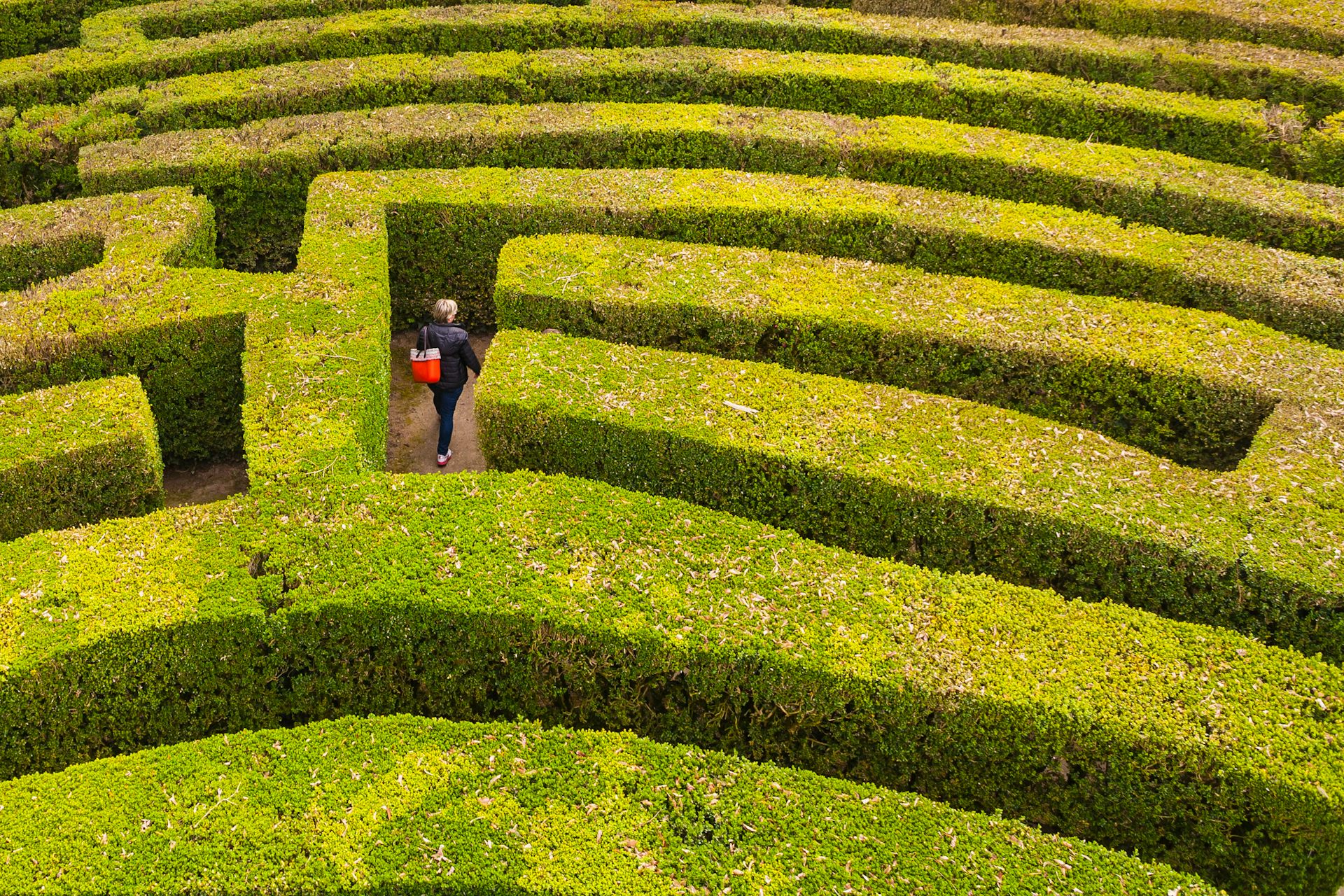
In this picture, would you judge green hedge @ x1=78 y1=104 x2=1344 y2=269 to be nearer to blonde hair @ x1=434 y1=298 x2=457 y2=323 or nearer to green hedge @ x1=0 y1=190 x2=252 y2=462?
green hedge @ x1=0 y1=190 x2=252 y2=462

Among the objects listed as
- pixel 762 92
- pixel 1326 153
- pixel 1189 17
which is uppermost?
pixel 1189 17

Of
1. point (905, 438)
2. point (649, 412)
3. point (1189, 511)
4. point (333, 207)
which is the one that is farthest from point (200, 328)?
point (1189, 511)

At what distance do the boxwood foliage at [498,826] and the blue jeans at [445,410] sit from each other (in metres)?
5.36

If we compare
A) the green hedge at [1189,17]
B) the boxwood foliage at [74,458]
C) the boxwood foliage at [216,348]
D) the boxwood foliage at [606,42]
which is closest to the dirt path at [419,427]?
the boxwood foliage at [216,348]

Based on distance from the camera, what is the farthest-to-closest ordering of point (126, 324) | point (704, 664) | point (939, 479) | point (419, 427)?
point (419, 427), point (126, 324), point (939, 479), point (704, 664)

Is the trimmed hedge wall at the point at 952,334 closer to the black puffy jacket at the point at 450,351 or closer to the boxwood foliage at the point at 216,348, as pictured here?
the black puffy jacket at the point at 450,351

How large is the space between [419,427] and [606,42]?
10.5 metres

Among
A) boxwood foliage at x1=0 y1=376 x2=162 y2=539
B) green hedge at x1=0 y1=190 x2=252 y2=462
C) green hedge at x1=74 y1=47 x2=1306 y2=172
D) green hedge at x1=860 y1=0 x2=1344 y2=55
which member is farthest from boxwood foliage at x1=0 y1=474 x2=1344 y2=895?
green hedge at x1=860 y1=0 x2=1344 y2=55

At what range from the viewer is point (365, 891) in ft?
22.4

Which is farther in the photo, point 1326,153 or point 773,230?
point 1326,153

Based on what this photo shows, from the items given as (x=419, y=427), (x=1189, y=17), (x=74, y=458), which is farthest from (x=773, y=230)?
(x=1189, y=17)

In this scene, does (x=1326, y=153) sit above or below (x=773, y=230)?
above

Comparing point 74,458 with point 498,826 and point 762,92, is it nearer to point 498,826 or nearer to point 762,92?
point 498,826

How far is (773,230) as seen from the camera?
14.0 metres
